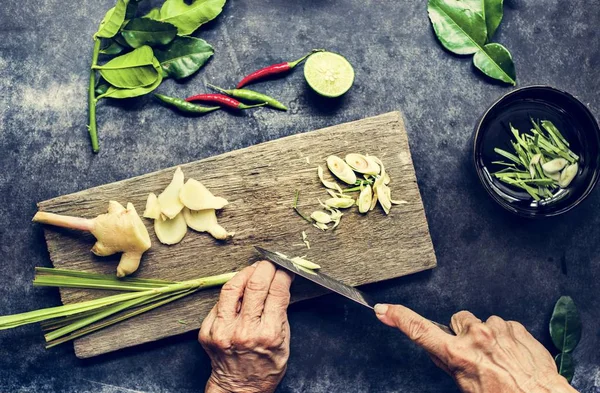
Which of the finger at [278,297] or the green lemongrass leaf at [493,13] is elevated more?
the green lemongrass leaf at [493,13]

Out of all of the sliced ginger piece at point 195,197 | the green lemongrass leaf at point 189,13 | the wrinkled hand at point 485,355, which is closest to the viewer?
the wrinkled hand at point 485,355

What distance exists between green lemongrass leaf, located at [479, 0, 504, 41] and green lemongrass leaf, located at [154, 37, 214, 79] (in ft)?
3.69

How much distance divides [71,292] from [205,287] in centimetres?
53

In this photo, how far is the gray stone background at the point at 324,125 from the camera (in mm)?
2297

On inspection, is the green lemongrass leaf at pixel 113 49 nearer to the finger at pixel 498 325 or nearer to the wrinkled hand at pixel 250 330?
the wrinkled hand at pixel 250 330

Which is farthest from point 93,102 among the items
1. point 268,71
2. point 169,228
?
point 268,71

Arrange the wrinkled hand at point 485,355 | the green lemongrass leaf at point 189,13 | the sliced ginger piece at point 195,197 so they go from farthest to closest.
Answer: the green lemongrass leaf at point 189,13, the sliced ginger piece at point 195,197, the wrinkled hand at point 485,355

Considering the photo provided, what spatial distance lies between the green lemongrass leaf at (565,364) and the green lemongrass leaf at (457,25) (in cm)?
130

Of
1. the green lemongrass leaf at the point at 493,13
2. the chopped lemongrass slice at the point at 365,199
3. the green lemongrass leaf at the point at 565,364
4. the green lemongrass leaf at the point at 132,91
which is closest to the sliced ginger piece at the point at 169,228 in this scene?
the green lemongrass leaf at the point at 132,91

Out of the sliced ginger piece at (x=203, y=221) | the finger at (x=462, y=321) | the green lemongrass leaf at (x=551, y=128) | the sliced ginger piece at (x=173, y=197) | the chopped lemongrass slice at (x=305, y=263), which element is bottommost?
the finger at (x=462, y=321)

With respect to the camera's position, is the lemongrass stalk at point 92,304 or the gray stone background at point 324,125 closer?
the lemongrass stalk at point 92,304

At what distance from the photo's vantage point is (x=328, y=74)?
2230 millimetres

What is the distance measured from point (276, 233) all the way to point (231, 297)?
1.00 feet

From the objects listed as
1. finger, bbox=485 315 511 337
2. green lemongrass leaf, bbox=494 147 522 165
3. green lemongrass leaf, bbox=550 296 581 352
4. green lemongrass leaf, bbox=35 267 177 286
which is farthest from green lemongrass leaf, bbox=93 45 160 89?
green lemongrass leaf, bbox=550 296 581 352
